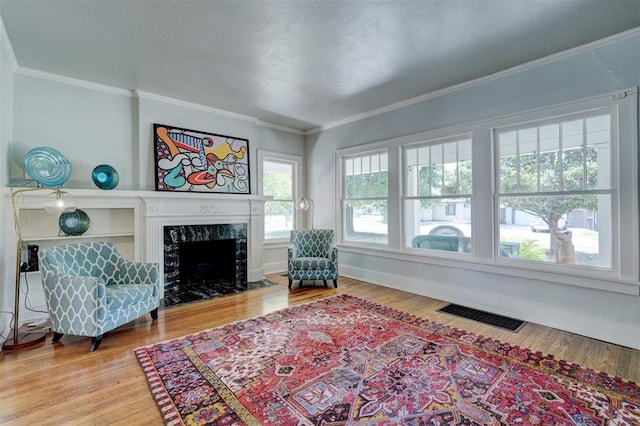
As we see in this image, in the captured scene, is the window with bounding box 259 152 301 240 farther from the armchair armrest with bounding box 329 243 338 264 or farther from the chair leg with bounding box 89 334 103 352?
the chair leg with bounding box 89 334 103 352

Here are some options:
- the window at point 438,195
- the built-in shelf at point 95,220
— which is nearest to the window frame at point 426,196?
the window at point 438,195

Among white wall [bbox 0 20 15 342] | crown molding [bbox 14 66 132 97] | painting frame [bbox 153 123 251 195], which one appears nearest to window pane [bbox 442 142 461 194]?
painting frame [bbox 153 123 251 195]

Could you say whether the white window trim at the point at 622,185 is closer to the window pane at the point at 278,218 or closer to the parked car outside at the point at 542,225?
the parked car outside at the point at 542,225

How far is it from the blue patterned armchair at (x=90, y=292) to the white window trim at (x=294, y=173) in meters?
2.50

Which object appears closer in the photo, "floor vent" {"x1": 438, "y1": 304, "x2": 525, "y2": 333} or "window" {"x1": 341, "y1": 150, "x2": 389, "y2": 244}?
"floor vent" {"x1": 438, "y1": 304, "x2": 525, "y2": 333}

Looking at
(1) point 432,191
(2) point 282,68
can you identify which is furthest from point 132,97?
(1) point 432,191

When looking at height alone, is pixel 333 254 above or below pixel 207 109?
below

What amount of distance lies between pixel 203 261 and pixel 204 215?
2.79 ft

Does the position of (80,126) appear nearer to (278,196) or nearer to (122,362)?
(122,362)

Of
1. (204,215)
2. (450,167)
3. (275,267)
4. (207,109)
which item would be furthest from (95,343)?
(450,167)

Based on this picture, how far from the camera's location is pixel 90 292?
8.86 ft

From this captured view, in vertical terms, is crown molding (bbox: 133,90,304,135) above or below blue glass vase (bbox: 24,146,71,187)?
above

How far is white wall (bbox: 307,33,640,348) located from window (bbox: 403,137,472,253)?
8.6 inches

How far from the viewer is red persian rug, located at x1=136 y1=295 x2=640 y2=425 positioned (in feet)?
6.02
